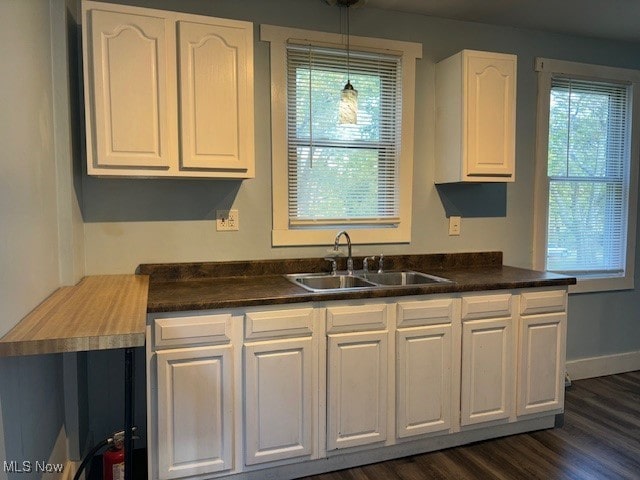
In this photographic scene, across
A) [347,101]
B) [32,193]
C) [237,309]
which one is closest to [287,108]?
[347,101]

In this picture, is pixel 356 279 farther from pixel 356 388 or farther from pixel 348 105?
pixel 348 105

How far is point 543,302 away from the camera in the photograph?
8.59 feet

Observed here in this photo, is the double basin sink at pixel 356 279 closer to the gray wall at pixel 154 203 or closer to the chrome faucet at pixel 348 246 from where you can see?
the chrome faucet at pixel 348 246

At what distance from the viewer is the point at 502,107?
9.30 ft

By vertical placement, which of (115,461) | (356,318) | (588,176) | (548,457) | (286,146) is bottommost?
(548,457)

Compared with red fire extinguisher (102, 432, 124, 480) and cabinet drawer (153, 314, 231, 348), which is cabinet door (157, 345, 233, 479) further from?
red fire extinguisher (102, 432, 124, 480)

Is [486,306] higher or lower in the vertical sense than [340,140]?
lower

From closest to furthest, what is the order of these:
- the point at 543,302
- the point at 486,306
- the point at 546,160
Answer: the point at 486,306 < the point at 543,302 < the point at 546,160

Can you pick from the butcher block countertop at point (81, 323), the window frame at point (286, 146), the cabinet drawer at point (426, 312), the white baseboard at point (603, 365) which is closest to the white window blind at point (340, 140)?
the window frame at point (286, 146)

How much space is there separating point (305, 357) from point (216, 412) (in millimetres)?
444

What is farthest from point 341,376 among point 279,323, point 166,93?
point 166,93

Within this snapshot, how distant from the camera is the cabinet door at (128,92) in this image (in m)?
2.10

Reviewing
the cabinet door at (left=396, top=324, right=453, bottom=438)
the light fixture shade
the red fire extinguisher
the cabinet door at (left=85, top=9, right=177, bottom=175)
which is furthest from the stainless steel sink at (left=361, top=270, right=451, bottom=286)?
the red fire extinguisher

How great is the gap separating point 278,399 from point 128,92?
4.97 ft
